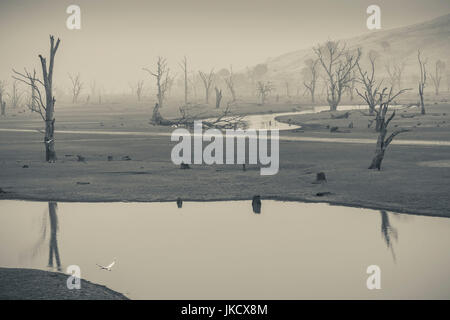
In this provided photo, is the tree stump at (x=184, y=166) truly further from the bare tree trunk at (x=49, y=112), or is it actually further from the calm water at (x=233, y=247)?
the calm water at (x=233, y=247)

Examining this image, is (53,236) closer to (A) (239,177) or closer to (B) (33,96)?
(A) (239,177)

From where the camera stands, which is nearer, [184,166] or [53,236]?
[53,236]

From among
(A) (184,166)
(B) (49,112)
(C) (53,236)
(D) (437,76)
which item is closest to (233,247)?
(C) (53,236)

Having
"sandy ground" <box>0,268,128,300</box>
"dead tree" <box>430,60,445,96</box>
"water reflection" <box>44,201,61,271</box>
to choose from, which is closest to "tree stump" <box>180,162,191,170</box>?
"water reflection" <box>44,201,61,271</box>

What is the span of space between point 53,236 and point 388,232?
8.32 meters

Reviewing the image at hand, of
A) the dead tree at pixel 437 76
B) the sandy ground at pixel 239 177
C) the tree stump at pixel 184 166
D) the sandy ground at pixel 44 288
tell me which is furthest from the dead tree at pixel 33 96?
the dead tree at pixel 437 76

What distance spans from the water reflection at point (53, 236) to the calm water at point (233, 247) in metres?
0.03

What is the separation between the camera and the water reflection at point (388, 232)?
564 inches

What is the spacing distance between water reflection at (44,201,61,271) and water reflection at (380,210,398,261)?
732 centimetres

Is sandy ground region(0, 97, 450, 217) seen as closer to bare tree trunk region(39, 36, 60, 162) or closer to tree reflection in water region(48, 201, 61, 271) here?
bare tree trunk region(39, 36, 60, 162)

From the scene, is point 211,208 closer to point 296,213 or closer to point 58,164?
A: point 296,213

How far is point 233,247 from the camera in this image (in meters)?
14.1

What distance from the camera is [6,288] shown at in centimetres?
1066

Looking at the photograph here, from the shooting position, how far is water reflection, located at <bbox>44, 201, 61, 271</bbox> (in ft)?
43.5
